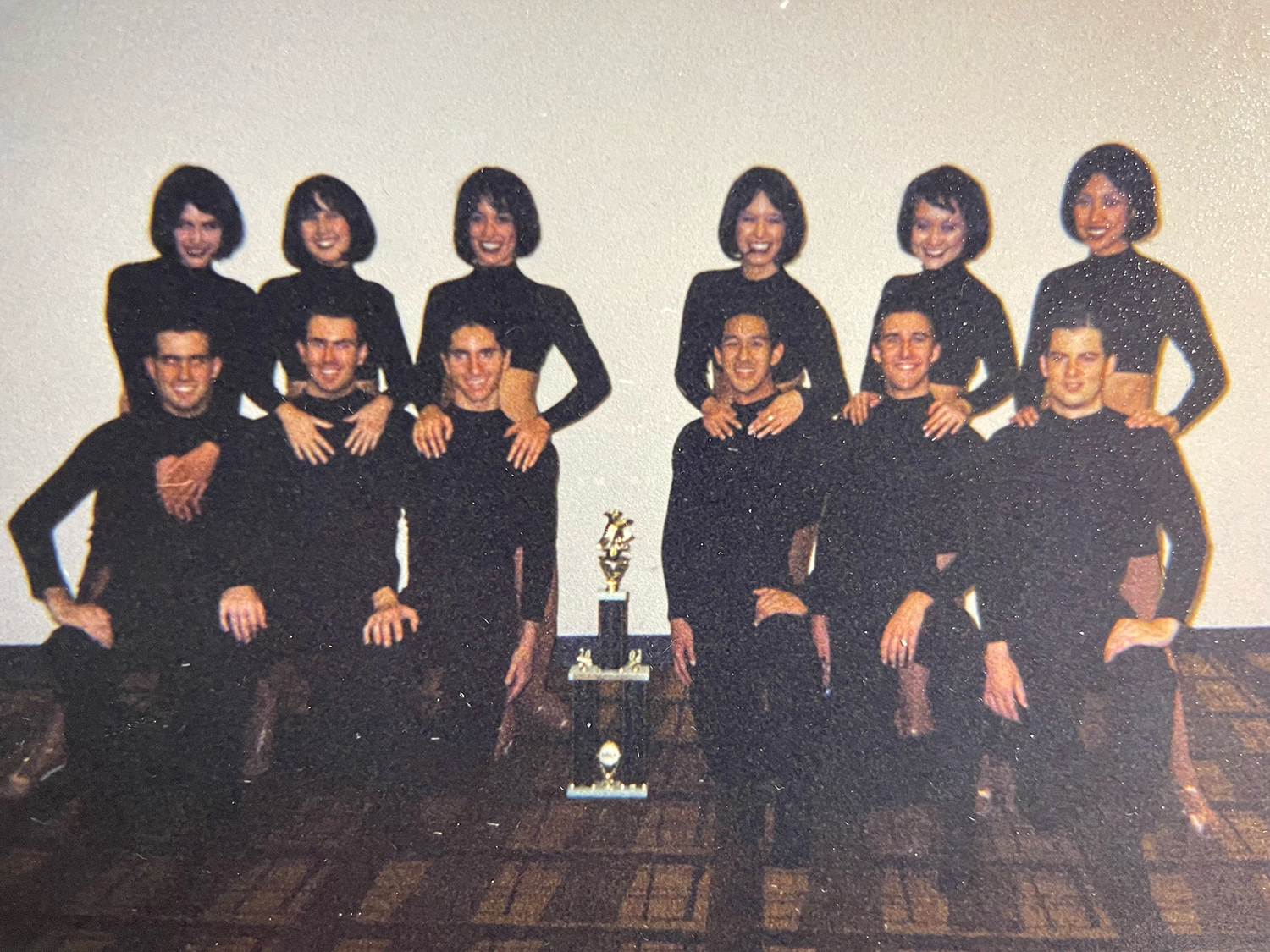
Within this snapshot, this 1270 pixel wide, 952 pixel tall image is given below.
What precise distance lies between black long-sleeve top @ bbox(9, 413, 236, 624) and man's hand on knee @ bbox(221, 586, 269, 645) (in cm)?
4

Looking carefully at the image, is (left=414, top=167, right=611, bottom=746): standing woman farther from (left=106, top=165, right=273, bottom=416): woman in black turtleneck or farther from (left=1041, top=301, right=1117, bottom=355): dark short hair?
(left=1041, top=301, right=1117, bottom=355): dark short hair

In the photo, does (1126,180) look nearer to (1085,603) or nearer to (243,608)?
(1085,603)

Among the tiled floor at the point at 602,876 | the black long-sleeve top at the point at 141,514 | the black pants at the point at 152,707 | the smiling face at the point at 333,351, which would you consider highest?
the smiling face at the point at 333,351

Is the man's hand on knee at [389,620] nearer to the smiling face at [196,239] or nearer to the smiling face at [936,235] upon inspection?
the smiling face at [196,239]

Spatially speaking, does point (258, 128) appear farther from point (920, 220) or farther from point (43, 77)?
point (920, 220)

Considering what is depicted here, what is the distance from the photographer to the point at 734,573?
195 centimetres

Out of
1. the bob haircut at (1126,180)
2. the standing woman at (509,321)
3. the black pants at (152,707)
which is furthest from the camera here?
the black pants at (152,707)

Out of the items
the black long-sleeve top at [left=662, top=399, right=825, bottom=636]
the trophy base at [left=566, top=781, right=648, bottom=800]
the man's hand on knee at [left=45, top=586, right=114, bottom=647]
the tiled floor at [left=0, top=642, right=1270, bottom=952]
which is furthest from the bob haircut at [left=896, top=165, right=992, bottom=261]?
the man's hand on knee at [left=45, top=586, right=114, bottom=647]

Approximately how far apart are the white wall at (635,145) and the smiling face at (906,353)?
52 millimetres

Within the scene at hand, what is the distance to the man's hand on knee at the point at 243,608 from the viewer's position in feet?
6.55

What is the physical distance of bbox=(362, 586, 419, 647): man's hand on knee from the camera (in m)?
1.99

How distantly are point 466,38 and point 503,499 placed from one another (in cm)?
85

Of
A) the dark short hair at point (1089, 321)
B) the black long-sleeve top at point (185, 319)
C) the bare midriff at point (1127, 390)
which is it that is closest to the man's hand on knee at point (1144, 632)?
the bare midriff at point (1127, 390)

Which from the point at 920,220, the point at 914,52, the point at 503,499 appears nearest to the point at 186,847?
the point at 503,499
